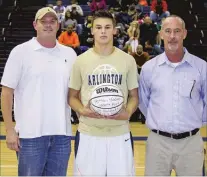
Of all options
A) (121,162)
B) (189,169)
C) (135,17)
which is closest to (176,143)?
(189,169)

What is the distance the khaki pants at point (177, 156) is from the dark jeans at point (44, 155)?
71cm

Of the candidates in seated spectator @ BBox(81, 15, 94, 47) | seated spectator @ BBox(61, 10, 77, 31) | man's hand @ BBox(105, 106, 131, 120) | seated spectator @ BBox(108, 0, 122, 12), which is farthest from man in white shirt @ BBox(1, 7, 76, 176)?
seated spectator @ BBox(108, 0, 122, 12)

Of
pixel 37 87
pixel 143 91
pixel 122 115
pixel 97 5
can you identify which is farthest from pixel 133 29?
pixel 122 115

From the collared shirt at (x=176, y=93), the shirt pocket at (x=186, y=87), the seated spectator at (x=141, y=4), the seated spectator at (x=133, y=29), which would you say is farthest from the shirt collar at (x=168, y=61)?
the seated spectator at (x=141, y=4)

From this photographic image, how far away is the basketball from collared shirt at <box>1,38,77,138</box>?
37 centimetres

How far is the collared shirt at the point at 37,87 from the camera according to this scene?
418cm

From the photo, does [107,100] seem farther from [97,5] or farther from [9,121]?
[97,5]

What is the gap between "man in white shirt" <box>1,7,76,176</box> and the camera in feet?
13.7

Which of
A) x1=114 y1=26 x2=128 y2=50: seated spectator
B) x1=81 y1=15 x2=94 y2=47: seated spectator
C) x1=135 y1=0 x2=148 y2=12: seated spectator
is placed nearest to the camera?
x1=114 y1=26 x2=128 y2=50: seated spectator

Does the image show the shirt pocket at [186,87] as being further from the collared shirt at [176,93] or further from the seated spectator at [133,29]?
the seated spectator at [133,29]

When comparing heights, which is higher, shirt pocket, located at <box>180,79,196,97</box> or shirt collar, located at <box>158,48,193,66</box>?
shirt collar, located at <box>158,48,193,66</box>

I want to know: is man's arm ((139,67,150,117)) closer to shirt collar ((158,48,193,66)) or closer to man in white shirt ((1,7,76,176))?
shirt collar ((158,48,193,66))

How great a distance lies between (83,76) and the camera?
4121 mm

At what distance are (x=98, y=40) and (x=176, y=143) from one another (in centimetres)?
103
